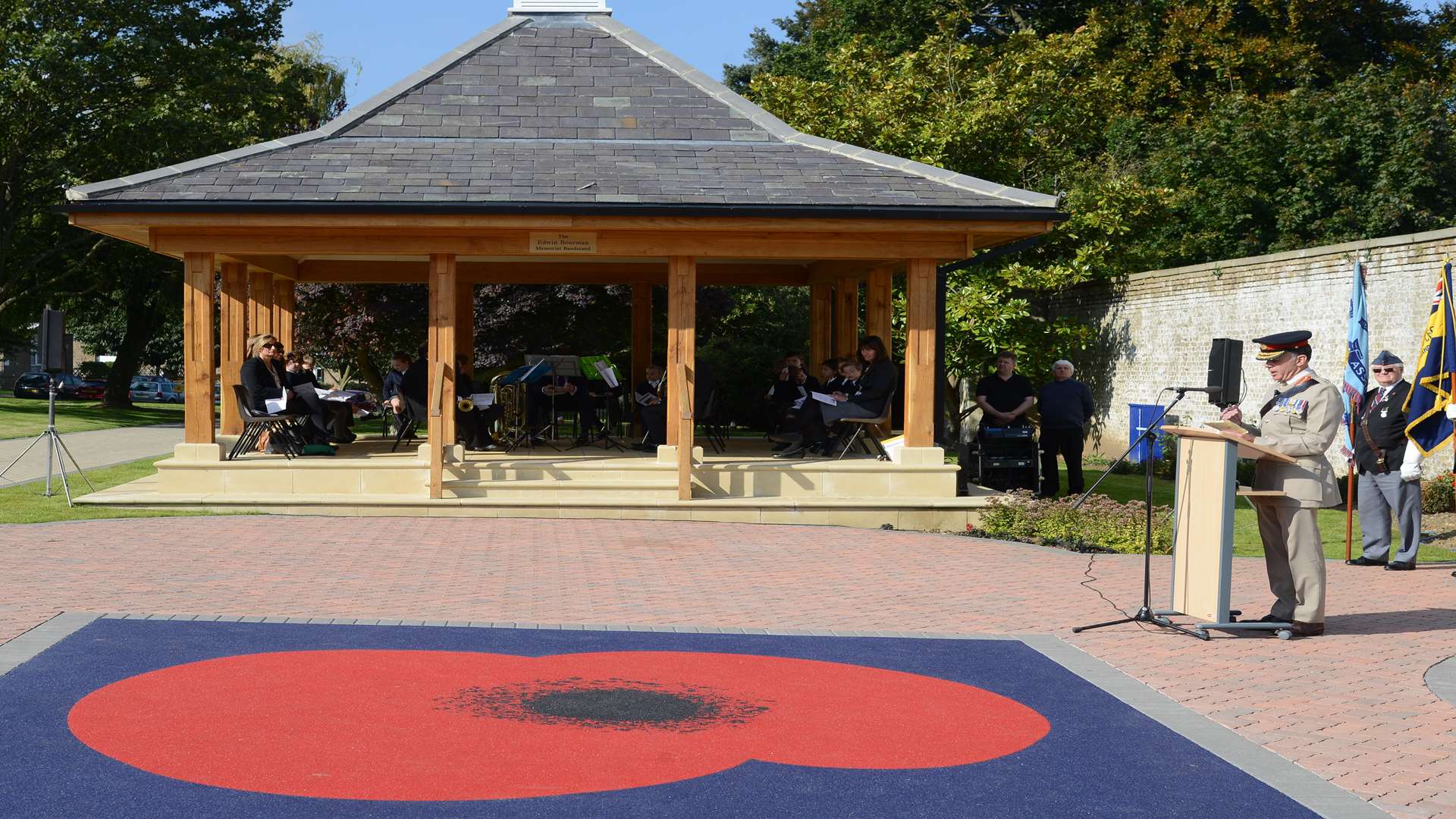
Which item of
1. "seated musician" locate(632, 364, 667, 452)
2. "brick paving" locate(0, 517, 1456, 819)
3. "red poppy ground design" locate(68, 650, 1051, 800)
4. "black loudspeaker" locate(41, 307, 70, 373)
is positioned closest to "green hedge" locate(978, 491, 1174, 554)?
"brick paving" locate(0, 517, 1456, 819)

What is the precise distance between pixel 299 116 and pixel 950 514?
103 ft

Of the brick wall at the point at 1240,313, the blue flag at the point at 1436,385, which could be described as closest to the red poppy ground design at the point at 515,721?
the blue flag at the point at 1436,385

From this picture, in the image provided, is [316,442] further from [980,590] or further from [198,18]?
[198,18]

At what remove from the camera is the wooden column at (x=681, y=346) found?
14.9m

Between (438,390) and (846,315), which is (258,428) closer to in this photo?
(438,390)

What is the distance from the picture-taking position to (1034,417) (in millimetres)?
24984

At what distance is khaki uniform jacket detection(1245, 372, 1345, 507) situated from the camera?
331 inches

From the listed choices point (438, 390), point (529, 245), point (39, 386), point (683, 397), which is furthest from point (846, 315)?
point (39, 386)

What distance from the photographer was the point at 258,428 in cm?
1623

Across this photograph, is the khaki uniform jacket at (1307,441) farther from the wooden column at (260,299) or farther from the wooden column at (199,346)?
the wooden column at (260,299)

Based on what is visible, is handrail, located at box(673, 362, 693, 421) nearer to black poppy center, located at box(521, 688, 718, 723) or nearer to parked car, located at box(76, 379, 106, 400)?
black poppy center, located at box(521, 688, 718, 723)

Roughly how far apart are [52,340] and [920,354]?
9769 millimetres

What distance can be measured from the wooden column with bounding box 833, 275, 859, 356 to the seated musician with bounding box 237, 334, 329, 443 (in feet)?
25.0

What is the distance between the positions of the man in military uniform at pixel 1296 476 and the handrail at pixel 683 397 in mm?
6731
